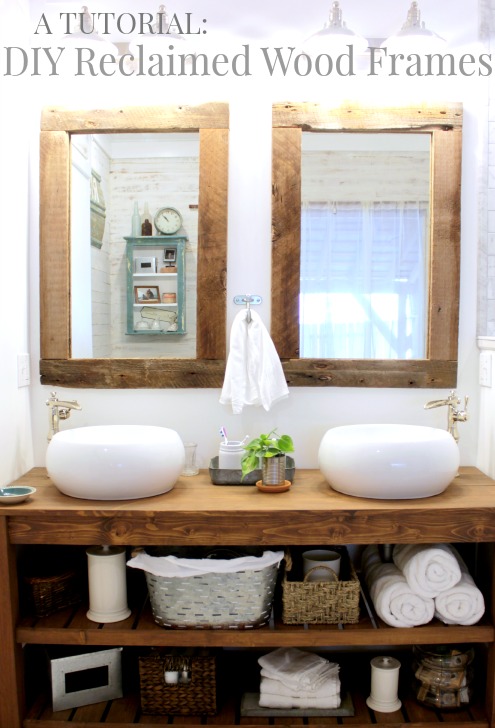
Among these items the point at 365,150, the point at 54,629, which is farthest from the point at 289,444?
the point at 365,150

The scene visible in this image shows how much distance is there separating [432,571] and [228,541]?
0.62 metres

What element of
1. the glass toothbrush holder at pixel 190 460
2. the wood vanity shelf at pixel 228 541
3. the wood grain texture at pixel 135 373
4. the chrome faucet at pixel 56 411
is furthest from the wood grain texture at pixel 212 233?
the wood vanity shelf at pixel 228 541

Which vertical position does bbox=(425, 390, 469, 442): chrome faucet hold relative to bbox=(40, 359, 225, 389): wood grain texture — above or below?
below

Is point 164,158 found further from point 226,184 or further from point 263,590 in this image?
point 263,590

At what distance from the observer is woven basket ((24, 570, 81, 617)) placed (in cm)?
193

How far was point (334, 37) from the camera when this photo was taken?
2.05 metres

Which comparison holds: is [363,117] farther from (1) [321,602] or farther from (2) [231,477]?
(1) [321,602]

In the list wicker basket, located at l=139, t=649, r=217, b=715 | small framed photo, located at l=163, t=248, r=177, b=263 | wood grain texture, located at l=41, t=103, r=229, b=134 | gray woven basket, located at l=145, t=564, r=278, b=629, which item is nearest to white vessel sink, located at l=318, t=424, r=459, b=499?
gray woven basket, located at l=145, t=564, r=278, b=629

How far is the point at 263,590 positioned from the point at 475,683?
30.3 inches

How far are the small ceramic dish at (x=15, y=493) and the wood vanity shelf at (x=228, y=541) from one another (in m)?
0.03

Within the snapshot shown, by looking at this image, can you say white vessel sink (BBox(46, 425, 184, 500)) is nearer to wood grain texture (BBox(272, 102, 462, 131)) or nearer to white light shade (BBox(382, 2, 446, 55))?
wood grain texture (BBox(272, 102, 462, 131))

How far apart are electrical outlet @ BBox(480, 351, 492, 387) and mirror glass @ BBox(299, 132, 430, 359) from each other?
0.78ft

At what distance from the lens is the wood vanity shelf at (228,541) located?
1794 mm

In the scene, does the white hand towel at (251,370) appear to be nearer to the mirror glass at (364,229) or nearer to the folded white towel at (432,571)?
the mirror glass at (364,229)
